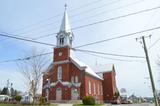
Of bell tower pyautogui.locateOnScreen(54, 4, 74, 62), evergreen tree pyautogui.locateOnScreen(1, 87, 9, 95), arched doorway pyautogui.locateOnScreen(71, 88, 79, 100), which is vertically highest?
bell tower pyautogui.locateOnScreen(54, 4, 74, 62)

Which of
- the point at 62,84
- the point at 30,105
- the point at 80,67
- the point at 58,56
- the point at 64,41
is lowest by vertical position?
the point at 30,105

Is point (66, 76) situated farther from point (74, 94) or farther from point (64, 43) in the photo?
point (64, 43)

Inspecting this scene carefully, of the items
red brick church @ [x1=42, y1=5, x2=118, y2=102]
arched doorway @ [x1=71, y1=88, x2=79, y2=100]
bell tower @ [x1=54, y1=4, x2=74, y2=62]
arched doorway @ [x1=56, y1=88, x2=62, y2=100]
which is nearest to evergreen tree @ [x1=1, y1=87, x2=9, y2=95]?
red brick church @ [x1=42, y1=5, x2=118, y2=102]

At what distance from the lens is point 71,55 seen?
48.3 metres

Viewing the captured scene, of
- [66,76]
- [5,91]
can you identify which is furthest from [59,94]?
[5,91]

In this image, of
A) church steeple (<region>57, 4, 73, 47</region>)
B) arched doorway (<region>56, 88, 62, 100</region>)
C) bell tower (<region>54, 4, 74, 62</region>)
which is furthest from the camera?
church steeple (<region>57, 4, 73, 47</region>)

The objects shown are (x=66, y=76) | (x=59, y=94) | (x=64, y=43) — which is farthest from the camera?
(x=64, y=43)

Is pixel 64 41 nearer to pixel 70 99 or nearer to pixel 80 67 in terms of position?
pixel 80 67

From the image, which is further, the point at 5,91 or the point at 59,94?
the point at 5,91

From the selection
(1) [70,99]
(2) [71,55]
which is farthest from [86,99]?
(2) [71,55]

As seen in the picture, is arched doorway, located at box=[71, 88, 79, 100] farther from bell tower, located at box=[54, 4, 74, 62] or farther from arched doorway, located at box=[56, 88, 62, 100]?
bell tower, located at box=[54, 4, 74, 62]

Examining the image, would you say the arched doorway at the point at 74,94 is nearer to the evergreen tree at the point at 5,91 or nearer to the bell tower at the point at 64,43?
the bell tower at the point at 64,43

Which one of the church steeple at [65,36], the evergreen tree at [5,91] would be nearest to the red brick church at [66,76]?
the church steeple at [65,36]

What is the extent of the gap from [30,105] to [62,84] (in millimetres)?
13798
